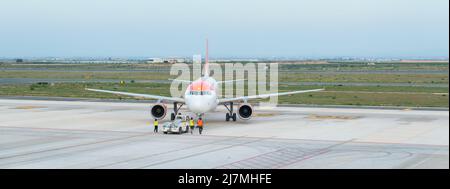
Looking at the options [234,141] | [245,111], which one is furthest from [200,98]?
[234,141]

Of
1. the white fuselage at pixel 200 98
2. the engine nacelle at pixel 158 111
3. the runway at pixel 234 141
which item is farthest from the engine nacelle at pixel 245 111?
the engine nacelle at pixel 158 111

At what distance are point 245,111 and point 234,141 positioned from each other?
12.0 meters

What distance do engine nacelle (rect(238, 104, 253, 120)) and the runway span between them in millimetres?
722

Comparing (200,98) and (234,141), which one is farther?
(200,98)

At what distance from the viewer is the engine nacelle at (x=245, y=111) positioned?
50.9 m

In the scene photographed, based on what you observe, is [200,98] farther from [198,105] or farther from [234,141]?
[234,141]

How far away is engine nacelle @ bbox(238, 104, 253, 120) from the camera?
50875mm

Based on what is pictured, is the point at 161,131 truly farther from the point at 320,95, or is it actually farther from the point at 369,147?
the point at 320,95

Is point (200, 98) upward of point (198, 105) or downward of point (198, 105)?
upward

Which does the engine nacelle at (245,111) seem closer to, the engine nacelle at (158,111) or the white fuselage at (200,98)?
the white fuselage at (200,98)

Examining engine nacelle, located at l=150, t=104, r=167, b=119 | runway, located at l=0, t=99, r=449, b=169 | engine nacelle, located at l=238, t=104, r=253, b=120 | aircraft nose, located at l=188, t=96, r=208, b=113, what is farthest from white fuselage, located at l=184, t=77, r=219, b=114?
engine nacelle, located at l=150, t=104, r=167, b=119

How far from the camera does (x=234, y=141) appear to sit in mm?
39156
